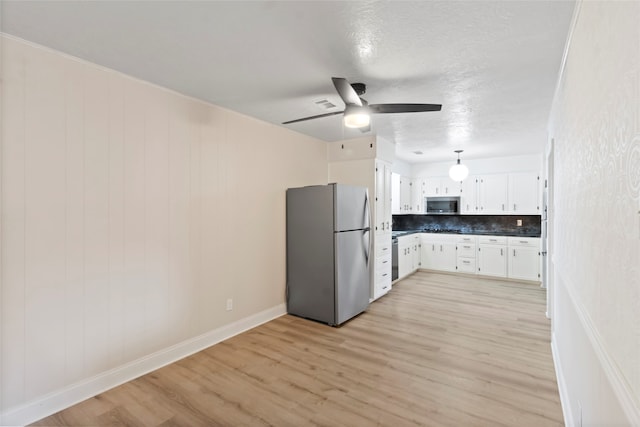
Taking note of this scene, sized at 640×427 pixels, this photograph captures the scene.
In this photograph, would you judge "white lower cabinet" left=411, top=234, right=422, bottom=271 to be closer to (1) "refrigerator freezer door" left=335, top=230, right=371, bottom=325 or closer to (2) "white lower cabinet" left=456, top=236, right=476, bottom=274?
(2) "white lower cabinet" left=456, top=236, right=476, bottom=274

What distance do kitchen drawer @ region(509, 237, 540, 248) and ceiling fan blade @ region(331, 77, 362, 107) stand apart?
16.3 ft

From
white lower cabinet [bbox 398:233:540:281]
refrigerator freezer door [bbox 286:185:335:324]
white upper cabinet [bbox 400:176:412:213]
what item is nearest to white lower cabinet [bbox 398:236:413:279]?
white lower cabinet [bbox 398:233:540:281]

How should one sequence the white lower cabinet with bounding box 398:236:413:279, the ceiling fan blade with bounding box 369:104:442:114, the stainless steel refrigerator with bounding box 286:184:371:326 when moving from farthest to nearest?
the white lower cabinet with bounding box 398:236:413:279
the stainless steel refrigerator with bounding box 286:184:371:326
the ceiling fan blade with bounding box 369:104:442:114

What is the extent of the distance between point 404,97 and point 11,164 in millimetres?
3151

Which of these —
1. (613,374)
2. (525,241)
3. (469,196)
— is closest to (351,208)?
(613,374)

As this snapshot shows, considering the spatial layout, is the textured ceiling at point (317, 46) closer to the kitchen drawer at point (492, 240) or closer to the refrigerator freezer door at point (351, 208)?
the refrigerator freezer door at point (351, 208)

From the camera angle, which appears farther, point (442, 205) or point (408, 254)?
point (442, 205)

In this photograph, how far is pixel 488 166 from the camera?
6.29m

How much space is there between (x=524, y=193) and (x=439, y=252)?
2.00 m

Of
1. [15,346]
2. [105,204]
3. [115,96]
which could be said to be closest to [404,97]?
[115,96]

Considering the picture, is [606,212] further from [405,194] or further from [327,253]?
[405,194]

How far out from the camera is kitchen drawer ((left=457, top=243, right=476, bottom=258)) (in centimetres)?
620

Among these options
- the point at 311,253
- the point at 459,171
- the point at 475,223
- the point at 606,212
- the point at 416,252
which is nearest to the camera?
the point at 606,212

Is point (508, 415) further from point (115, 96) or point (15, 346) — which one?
point (115, 96)
